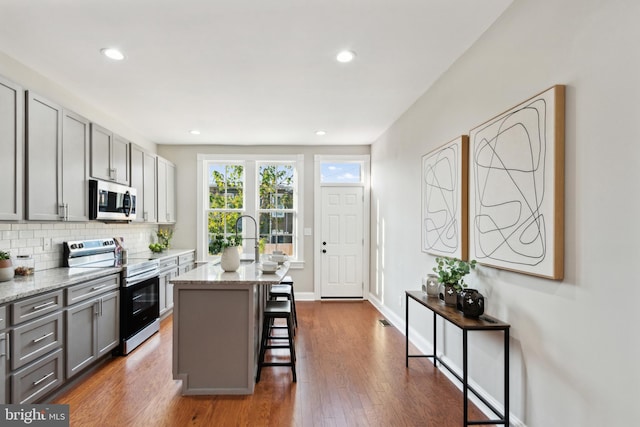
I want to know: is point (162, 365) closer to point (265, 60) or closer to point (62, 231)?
point (62, 231)

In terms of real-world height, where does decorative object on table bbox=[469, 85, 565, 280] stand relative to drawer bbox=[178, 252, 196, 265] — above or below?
above

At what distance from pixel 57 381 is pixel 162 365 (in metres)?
0.83

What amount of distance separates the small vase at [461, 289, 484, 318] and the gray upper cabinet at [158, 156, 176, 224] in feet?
14.5

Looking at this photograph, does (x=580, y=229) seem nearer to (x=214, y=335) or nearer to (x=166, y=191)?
(x=214, y=335)

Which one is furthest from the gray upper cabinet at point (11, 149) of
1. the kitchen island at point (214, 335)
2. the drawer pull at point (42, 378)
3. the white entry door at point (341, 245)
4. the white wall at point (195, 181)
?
the white entry door at point (341, 245)

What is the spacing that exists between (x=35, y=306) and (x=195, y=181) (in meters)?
3.62

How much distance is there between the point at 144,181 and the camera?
14.9ft

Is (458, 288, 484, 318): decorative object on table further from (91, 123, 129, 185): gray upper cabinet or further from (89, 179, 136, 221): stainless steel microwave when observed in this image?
(91, 123, 129, 185): gray upper cabinet

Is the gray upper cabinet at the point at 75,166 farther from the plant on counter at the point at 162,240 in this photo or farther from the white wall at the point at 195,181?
the white wall at the point at 195,181

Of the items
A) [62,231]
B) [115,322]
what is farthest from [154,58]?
[115,322]

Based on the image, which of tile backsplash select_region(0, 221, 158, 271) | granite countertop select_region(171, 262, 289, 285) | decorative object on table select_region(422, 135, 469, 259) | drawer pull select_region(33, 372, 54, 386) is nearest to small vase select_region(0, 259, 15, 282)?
tile backsplash select_region(0, 221, 158, 271)

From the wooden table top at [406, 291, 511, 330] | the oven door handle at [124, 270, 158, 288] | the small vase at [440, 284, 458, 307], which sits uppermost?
the small vase at [440, 284, 458, 307]

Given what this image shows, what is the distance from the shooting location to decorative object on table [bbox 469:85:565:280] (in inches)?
66.2

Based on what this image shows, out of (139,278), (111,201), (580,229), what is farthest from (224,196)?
(580,229)
